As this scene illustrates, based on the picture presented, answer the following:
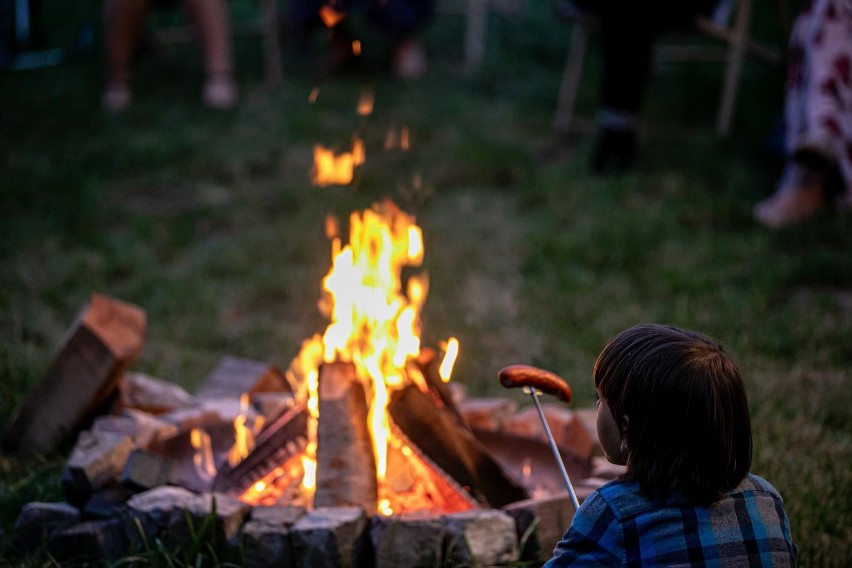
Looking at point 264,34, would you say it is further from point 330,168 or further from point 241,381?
point 241,381

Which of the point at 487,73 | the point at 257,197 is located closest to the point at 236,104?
the point at 257,197

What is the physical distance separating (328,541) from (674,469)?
0.90m

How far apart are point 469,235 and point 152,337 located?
1.62 meters

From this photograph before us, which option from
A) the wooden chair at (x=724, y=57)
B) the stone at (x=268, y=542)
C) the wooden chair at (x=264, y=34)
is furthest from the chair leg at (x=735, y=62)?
the stone at (x=268, y=542)

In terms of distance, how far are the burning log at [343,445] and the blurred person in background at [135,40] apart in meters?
4.12

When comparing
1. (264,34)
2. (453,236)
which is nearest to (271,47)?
(264,34)

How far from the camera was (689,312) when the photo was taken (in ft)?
12.8

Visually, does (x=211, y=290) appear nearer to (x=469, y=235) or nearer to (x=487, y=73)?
(x=469, y=235)

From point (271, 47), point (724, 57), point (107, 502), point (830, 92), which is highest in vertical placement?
point (830, 92)

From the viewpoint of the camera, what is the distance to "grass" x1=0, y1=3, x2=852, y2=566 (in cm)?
349

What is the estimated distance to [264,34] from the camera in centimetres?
672

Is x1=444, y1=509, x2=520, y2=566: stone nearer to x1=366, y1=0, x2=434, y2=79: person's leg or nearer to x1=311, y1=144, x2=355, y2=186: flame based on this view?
x1=311, y1=144, x2=355, y2=186: flame

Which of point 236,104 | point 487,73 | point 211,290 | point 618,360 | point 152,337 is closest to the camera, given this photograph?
point 618,360

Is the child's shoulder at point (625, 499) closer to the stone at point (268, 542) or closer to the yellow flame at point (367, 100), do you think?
the stone at point (268, 542)
